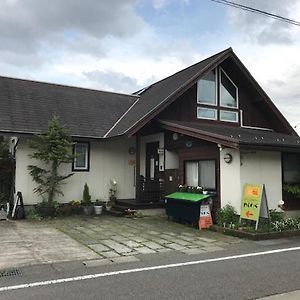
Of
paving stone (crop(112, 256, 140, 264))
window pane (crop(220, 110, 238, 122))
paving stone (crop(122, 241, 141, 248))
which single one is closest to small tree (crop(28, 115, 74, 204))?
paving stone (crop(122, 241, 141, 248))

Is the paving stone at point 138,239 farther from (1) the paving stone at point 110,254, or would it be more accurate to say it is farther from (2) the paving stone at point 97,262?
(2) the paving stone at point 97,262

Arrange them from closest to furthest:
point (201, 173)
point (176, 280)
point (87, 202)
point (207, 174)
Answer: point (176, 280) < point (207, 174) < point (201, 173) < point (87, 202)

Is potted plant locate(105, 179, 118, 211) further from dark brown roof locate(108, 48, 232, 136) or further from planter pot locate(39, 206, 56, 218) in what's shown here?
planter pot locate(39, 206, 56, 218)

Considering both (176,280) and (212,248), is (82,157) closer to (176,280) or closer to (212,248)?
(212,248)

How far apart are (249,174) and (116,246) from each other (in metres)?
4.99

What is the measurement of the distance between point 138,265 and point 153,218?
6584mm

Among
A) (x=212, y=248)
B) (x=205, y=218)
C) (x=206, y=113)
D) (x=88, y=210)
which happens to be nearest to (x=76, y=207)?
(x=88, y=210)

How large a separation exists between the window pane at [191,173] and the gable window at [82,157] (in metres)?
4.17

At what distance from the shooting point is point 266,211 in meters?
10.2

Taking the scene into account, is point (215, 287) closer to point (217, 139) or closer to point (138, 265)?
point (138, 265)

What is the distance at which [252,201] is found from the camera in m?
10.5

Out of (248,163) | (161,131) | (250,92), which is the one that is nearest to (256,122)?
(250,92)

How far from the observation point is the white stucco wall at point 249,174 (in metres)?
11.2

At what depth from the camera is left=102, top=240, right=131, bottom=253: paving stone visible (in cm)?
801
